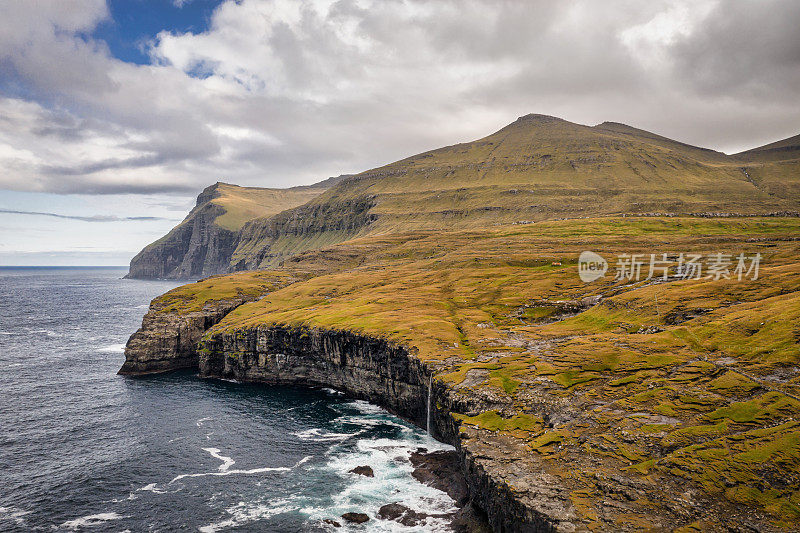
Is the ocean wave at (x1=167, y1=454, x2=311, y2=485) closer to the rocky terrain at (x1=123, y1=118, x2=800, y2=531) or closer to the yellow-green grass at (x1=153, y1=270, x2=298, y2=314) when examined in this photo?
the rocky terrain at (x1=123, y1=118, x2=800, y2=531)

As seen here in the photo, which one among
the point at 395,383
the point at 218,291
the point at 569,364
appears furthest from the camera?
the point at 218,291

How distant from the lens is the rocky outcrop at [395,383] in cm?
3497

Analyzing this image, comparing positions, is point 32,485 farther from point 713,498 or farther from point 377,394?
point 713,498

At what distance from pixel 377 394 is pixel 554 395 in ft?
133

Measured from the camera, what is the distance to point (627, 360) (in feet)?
175

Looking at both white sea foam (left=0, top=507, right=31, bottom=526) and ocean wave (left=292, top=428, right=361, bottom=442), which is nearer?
white sea foam (left=0, top=507, right=31, bottom=526)

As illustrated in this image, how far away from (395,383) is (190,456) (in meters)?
33.6

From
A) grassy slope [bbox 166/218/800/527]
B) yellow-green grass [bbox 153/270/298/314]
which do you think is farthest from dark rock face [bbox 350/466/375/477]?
yellow-green grass [bbox 153/270/298/314]

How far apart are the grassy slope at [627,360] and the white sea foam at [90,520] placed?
41386mm

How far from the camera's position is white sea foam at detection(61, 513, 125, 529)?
46188mm

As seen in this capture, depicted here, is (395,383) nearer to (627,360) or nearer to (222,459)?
(222,459)

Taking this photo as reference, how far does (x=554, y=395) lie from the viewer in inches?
1935

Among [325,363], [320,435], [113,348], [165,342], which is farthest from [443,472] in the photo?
[113,348]

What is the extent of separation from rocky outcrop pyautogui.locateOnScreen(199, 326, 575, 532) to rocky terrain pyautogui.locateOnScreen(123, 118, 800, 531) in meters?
0.25
